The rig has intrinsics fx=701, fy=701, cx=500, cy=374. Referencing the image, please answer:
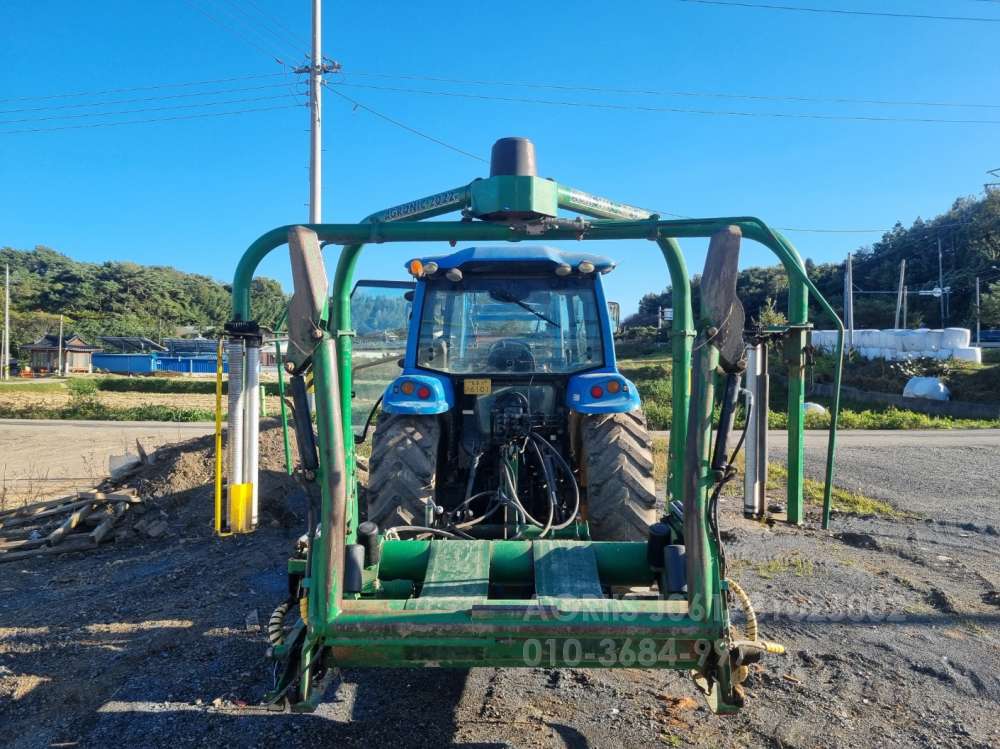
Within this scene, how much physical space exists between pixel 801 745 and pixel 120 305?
81030 mm

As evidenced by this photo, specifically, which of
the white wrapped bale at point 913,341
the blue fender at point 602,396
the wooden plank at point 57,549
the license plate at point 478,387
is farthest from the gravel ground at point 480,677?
the white wrapped bale at point 913,341

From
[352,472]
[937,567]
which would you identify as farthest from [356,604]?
[937,567]

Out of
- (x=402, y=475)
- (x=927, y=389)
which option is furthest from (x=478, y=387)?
(x=927, y=389)

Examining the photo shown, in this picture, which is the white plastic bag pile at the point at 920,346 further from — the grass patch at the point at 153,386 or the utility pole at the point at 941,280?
the grass patch at the point at 153,386

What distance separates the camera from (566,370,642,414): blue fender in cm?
379

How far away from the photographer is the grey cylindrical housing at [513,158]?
293 centimetres

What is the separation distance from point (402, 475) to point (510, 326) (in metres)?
1.30

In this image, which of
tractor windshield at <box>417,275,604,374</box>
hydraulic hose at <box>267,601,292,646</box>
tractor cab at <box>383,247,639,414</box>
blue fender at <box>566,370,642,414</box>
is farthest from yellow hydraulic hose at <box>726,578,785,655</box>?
tractor windshield at <box>417,275,604,374</box>

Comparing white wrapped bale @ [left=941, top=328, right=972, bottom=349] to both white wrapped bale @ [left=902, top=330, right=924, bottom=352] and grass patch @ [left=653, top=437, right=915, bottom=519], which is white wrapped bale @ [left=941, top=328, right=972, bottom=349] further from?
grass patch @ [left=653, top=437, right=915, bottom=519]

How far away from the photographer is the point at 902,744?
2846 millimetres

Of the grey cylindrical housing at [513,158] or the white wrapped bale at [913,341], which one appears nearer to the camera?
the grey cylindrical housing at [513,158]

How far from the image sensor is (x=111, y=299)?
72.6 metres

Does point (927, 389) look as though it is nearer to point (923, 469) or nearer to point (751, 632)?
point (923, 469)

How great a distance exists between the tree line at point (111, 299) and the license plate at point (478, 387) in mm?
57700
